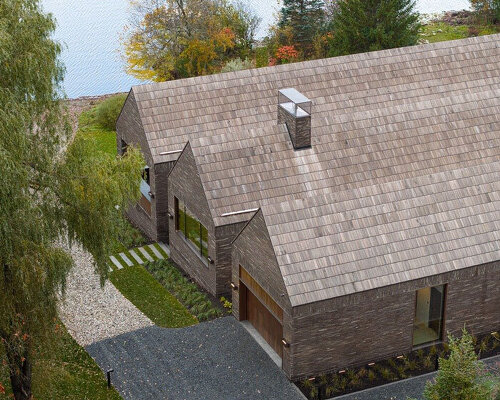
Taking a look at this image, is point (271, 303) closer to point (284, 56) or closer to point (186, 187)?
point (186, 187)

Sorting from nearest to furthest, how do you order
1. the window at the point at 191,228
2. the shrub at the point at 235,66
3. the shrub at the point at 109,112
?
the window at the point at 191,228
the shrub at the point at 109,112
the shrub at the point at 235,66

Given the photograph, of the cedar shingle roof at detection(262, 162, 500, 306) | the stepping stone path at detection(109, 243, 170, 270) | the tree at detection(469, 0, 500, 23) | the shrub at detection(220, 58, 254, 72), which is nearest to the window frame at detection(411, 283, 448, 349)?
the cedar shingle roof at detection(262, 162, 500, 306)

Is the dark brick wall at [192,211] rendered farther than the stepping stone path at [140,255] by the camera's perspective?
No

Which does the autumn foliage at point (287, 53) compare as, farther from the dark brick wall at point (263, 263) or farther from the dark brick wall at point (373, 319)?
the dark brick wall at point (373, 319)

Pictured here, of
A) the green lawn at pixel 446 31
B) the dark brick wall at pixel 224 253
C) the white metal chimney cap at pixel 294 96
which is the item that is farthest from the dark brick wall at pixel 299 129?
the green lawn at pixel 446 31

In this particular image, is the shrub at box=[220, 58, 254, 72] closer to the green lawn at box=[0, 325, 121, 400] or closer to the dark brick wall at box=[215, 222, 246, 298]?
the dark brick wall at box=[215, 222, 246, 298]

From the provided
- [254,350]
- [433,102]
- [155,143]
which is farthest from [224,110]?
[254,350]

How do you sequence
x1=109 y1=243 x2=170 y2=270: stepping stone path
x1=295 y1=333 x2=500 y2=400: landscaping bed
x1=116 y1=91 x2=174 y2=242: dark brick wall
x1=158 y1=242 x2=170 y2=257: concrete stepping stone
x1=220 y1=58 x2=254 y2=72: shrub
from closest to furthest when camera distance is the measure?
x1=295 y1=333 x2=500 y2=400: landscaping bed → x1=109 y1=243 x2=170 y2=270: stepping stone path → x1=116 y1=91 x2=174 y2=242: dark brick wall → x1=158 y1=242 x2=170 y2=257: concrete stepping stone → x1=220 y1=58 x2=254 y2=72: shrub
